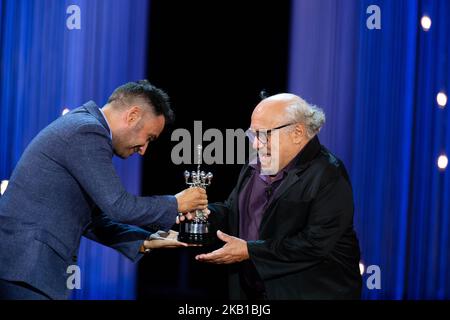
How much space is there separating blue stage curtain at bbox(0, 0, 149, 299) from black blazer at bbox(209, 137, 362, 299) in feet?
5.57

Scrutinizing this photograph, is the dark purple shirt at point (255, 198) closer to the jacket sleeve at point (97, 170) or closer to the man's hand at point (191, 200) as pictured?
the man's hand at point (191, 200)

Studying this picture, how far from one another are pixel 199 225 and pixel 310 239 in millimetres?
548

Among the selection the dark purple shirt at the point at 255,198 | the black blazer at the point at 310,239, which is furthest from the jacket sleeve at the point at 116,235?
the black blazer at the point at 310,239

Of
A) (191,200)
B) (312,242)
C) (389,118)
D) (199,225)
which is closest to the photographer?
(312,242)

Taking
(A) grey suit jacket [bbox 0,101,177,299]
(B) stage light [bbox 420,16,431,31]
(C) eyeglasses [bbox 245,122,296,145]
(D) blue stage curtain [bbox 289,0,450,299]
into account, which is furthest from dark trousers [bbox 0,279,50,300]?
(B) stage light [bbox 420,16,431,31]

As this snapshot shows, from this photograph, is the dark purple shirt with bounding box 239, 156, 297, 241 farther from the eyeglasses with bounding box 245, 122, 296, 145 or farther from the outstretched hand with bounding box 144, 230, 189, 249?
the outstretched hand with bounding box 144, 230, 189, 249

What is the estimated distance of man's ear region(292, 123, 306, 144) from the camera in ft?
8.68

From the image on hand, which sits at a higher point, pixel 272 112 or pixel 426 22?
pixel 426 22

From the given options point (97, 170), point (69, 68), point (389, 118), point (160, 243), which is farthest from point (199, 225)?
point (389, 118)

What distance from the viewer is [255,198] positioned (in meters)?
2.76

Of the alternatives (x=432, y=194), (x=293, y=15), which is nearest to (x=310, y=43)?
(x=293, y=15)

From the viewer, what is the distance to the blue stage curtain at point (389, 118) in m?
3.98

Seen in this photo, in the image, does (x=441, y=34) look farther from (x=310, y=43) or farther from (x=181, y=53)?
(x=181, y=53)

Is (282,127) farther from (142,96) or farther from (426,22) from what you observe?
(426,22)
